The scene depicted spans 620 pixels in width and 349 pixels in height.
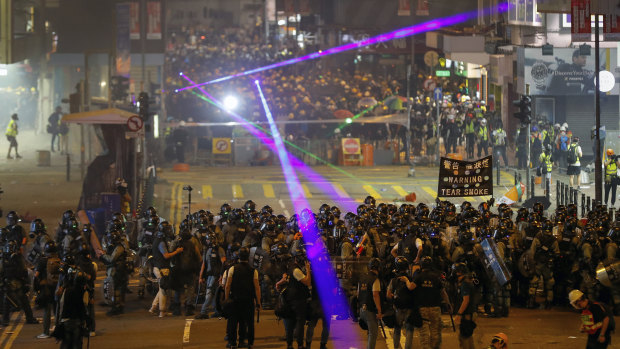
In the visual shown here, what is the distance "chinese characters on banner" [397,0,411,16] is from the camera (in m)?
66.9

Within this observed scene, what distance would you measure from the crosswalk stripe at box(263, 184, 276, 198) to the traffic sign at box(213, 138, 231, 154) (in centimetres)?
673

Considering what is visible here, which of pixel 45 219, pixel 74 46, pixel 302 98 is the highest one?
pixel 74 46

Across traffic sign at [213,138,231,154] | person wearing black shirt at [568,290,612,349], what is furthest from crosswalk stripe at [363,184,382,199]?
person wearing black shirt at [568,290,612,349]

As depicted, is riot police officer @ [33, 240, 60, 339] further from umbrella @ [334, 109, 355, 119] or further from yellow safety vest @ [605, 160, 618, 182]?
umbrella @ [334, 109, 355, 119]

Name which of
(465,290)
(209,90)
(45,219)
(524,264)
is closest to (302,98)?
(209,90)

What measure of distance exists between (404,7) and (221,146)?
28142 millimetres

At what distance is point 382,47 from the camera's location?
6731 cm

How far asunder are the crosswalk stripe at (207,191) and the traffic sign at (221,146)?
252 inches

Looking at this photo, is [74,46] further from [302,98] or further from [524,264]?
[524,264]

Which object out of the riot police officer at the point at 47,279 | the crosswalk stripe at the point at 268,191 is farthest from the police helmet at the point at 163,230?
the crosswalk stripe at the point at 268,191

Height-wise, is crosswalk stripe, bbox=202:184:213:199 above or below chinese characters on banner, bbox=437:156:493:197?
below

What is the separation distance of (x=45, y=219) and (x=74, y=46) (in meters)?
41.6

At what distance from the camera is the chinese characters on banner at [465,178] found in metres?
23.0

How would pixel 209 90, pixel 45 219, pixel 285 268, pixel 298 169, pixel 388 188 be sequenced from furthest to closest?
pixel 209 90 < pixel 298 169 < pixel 388 188 < pixel 45 219 < pixel 285 268
